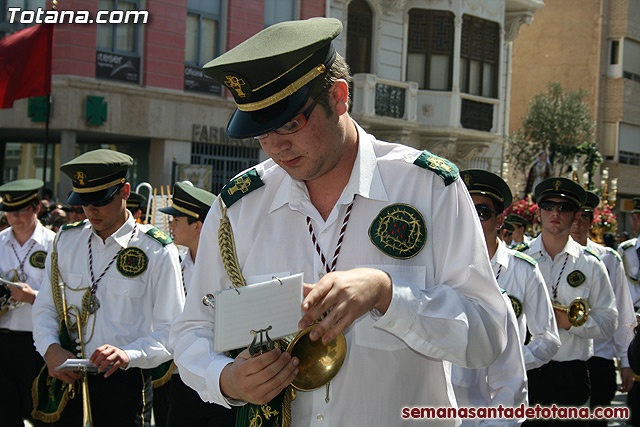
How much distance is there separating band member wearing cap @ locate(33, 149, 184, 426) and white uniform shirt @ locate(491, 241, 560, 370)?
2.21 m

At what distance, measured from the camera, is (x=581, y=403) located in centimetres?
662

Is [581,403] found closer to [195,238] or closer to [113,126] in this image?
[195,238]

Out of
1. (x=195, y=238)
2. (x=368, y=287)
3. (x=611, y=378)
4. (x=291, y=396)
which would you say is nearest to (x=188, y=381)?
(x=291, y=396)

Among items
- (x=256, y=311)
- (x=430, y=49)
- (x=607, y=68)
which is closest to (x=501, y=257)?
(x=256, y=311)

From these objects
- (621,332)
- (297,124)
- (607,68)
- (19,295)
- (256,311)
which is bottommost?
(621,332)

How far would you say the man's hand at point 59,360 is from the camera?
517 cm

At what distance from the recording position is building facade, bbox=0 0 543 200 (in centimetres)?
1850

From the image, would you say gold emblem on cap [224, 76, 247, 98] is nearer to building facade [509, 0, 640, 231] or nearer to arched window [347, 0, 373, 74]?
arched window [347, 0, 373, 74]

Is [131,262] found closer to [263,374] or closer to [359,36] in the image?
[263,374]

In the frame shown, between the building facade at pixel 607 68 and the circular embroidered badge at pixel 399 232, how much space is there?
36654 millimetres

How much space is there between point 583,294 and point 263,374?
494 centimetres

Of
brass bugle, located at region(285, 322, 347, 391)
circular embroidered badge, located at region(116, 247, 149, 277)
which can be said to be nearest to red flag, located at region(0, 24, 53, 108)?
circular embroidered badge, located at region(116, 247, 149, 277)

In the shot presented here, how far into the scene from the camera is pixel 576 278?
6.82 metres

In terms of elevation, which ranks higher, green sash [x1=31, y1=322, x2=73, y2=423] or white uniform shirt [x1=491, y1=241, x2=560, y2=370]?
white uniform shirt [x1=491, y1=241, x2=560, y2=370]
